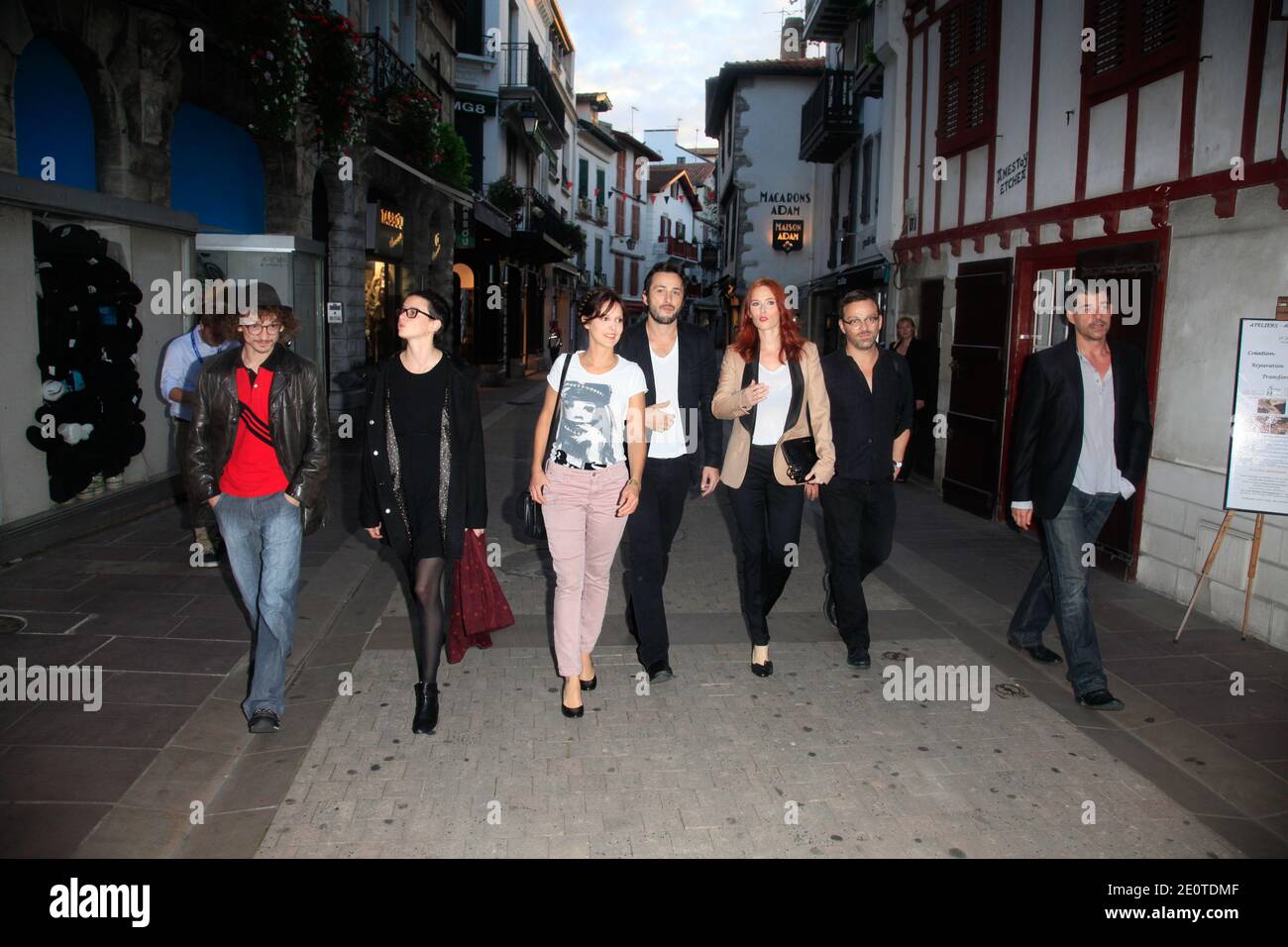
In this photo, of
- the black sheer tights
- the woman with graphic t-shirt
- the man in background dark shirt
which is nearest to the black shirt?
the man in background dark shirt

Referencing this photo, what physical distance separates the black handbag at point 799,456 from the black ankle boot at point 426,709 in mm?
1978

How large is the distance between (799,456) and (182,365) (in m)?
4.83

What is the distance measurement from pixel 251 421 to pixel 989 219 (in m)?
7.85

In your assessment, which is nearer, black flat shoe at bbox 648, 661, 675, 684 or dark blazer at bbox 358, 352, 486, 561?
dark blazer at bbox 358, 352, 486, 561

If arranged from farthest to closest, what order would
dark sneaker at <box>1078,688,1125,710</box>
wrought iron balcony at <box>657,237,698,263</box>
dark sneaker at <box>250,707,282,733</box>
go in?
Result: wrought iron balcony at <box>657,237,698,263</box>, dark sneaker at <box>1078,688,1125,710</box>, dark sneaker at <box>250,707,282,733</box>

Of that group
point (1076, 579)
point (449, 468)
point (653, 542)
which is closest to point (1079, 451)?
point (1076, 579)

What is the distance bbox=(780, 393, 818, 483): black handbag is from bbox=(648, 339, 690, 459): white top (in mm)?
504

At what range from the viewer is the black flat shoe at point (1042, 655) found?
16.9 ft

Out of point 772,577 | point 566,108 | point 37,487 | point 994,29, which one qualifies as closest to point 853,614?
point 772,577

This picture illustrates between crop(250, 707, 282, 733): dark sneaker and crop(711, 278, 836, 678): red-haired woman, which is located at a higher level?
crop(711, 278, 836, 678): red-haired woman

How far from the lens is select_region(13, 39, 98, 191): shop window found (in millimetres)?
7367

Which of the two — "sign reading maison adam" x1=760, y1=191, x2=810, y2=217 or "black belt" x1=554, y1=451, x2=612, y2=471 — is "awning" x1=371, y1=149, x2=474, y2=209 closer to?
"sign reading maison adam" x1=760, y1=191, x2=810, y2=217

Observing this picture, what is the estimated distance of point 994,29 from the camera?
9.51m

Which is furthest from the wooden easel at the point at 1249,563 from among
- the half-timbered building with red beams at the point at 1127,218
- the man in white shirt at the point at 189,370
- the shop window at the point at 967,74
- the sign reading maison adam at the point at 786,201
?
the sign reading maison adam at the point at 786,201
